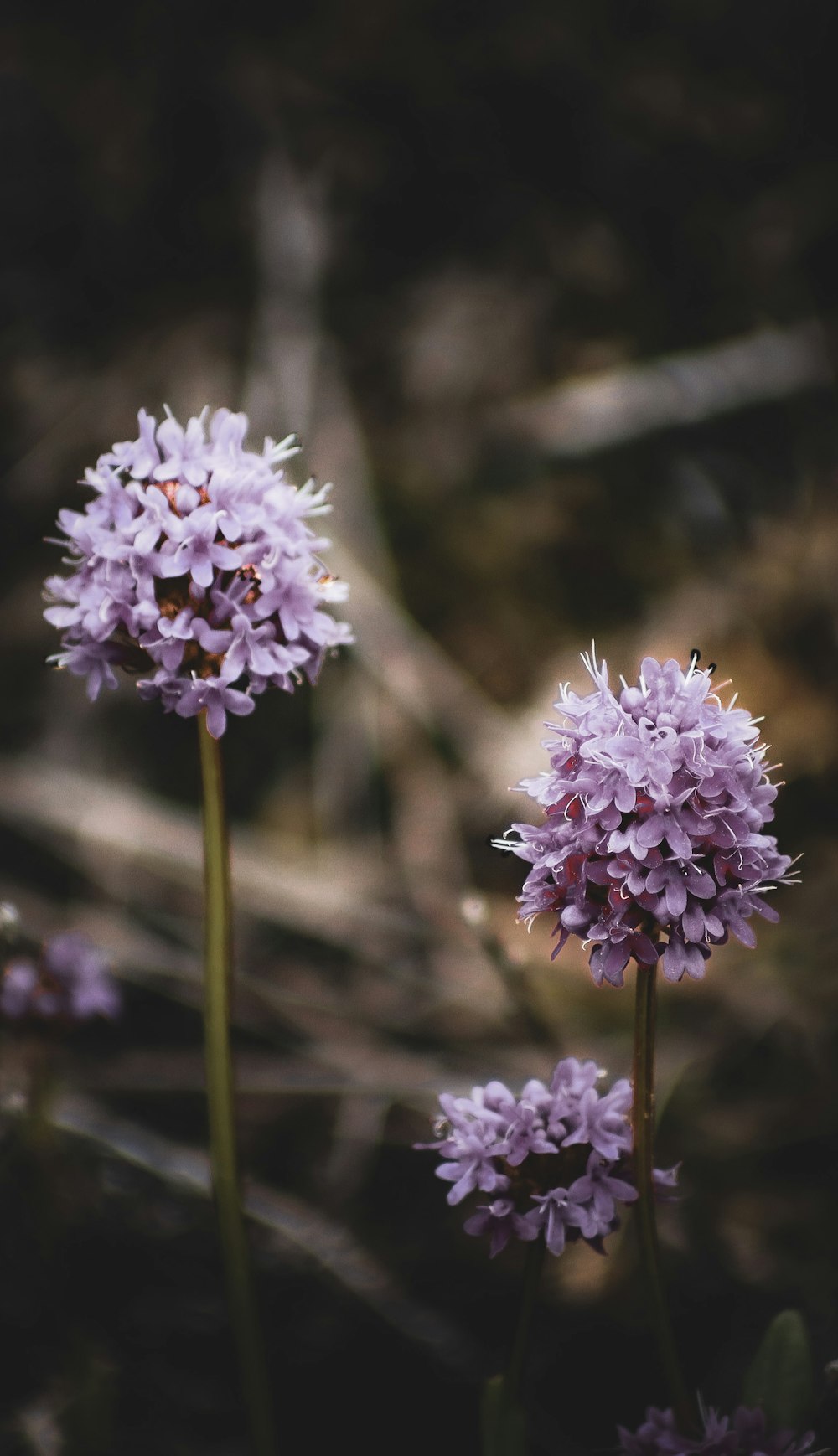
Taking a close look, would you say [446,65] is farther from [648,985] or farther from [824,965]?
[648,985]

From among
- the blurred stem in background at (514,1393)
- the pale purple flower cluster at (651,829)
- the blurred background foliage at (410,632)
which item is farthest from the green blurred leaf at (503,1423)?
the blurred background foliage at (410,632)

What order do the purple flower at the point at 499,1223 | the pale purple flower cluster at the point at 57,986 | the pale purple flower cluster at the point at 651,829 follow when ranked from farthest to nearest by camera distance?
1. the pale purple flower cluster at the point at 57,986
2. the purple flower at the point at 499,1223
3. the pale purple flower cluster at the point at 651,829

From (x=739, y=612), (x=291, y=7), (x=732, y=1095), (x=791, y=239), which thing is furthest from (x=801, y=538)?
(x=291, y=7)

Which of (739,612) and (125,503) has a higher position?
(739,612)

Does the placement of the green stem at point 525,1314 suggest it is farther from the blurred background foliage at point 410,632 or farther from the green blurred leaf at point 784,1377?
the blurred background foliage at point 410,632

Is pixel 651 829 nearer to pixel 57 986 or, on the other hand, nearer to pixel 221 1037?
pixel 221 1037
